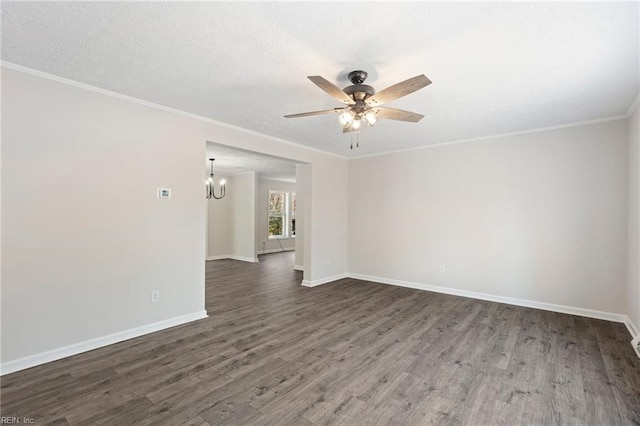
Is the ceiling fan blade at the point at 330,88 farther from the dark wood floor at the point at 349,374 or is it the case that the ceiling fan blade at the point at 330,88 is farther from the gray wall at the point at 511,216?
the gray wall at the point at 511,216

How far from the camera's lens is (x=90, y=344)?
2.78m

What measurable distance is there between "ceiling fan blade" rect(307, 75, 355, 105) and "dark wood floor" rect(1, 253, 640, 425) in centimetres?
229

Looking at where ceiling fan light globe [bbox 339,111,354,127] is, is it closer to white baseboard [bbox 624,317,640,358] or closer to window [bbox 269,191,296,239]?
white baseboard [bbox 624,317,640,358]

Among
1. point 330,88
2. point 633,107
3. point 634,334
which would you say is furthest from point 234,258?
point 633,107

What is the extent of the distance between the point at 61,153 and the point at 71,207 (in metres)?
0.50

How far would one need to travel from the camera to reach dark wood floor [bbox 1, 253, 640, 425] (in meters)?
1.93

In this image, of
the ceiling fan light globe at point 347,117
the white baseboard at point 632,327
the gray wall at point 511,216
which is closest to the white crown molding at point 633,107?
the gray wall at point 511,216

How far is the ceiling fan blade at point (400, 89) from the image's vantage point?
79.0 inches

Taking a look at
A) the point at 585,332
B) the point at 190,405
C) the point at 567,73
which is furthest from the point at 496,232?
the point at 190,405

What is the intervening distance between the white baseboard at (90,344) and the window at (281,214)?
635 centimetres

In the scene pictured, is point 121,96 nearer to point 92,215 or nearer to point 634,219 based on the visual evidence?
point 92,215

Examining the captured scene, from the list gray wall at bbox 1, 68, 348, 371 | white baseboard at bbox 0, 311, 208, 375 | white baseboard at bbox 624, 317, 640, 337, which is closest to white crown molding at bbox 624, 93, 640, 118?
white baseboard at bbox 624, 317, 640, 337

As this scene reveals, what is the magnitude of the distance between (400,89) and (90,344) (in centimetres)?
364

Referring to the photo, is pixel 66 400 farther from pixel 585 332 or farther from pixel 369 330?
pixel 585 332
